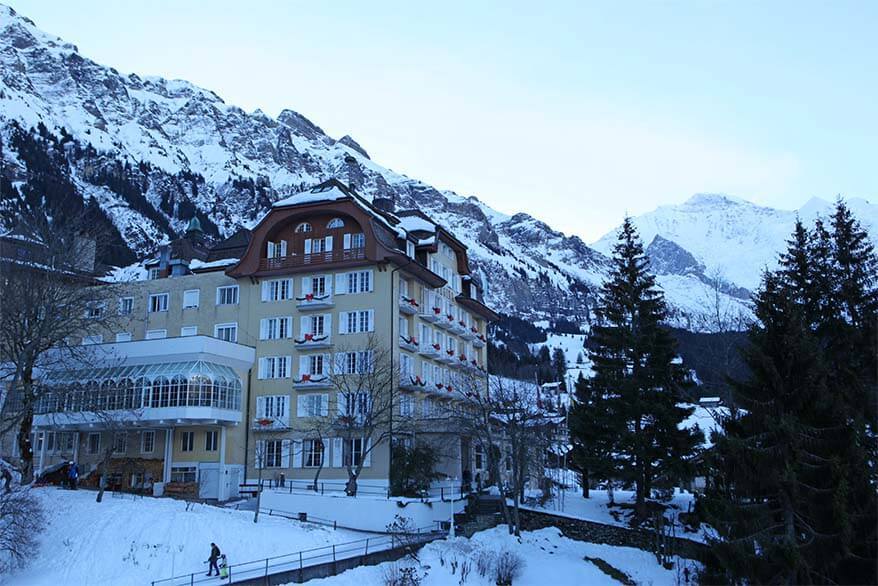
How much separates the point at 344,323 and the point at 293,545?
64.0ft

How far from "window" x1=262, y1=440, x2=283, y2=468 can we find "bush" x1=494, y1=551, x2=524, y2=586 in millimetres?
20026

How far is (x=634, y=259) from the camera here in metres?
46.3

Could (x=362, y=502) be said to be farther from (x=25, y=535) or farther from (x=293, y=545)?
(x=25, y=535)

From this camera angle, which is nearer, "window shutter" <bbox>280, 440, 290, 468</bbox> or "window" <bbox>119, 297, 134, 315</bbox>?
"window shutter" <bbox>280, 440, 290, 468</bbox>

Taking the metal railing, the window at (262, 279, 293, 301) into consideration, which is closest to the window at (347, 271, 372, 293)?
the window at (262, 279, 293, 301)

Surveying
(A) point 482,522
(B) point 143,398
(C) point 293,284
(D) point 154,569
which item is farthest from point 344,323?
(D) point 154,569

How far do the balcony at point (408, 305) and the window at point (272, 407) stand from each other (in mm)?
9728

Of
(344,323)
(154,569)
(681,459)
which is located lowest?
(154,569)

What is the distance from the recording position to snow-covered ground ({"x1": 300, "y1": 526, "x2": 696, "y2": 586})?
114ft

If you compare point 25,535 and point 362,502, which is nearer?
point 25,535

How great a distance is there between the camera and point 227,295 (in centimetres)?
5769

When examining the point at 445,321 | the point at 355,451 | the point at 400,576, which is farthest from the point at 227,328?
the point at 400,576

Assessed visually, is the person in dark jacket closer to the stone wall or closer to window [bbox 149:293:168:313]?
the stone wall

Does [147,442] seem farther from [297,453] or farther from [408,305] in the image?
[408,305]
